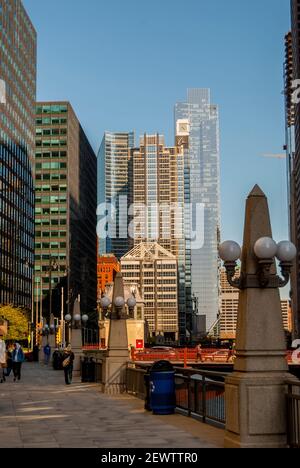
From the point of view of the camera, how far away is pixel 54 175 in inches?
6816

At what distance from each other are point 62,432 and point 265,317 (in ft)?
16.6

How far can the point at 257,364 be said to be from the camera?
441 inches

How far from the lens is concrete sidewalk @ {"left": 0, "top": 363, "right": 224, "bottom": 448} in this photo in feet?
40.8

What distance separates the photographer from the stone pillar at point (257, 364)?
35.8ft

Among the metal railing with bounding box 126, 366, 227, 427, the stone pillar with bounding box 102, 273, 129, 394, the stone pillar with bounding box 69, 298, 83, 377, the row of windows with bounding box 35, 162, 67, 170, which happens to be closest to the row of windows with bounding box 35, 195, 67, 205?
the row of windows with bounding box 35, 162, 67, 170

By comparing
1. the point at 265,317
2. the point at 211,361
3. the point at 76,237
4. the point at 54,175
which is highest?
the point at 54,175

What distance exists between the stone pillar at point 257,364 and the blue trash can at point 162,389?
20.1 ft

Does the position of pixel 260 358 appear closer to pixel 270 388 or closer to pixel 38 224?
pixel 270 388

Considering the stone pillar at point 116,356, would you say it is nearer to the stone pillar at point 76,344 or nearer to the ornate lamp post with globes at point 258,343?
the stone pillar at point 76,344

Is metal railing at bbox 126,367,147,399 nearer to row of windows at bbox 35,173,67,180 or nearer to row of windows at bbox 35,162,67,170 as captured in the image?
row of windows at bbox 35,173,67,180

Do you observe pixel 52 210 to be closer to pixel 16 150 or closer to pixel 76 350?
pixel 16 150

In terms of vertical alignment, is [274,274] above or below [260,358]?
above

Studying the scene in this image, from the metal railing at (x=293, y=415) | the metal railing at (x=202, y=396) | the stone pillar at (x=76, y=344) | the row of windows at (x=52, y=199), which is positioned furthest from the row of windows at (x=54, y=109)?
the metal railing at (x=293, y=415)

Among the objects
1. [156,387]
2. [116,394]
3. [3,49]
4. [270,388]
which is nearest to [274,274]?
[270,388]
